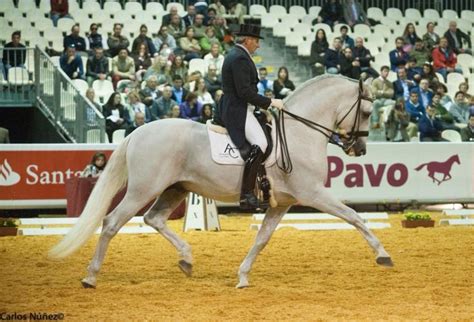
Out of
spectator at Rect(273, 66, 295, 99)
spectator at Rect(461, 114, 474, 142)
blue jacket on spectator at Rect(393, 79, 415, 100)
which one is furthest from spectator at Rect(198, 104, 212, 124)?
blue jacket on spectator at Rect(393, 79, 415, 100)

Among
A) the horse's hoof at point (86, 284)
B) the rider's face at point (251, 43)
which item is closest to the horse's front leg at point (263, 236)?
the horse's hoof at point (86, 284)

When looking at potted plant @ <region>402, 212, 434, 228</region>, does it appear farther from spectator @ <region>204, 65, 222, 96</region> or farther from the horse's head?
spectator @ <region>204, 65, 222, 96</region>

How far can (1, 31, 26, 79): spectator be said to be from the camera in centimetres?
2098

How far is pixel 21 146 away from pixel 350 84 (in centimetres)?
889

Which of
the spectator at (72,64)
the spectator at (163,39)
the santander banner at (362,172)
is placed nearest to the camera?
the santander banner at (362,172)

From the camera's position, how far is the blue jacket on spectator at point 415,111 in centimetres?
2250

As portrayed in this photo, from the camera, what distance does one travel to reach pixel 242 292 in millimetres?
9539

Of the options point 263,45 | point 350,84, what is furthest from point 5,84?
point 350,84

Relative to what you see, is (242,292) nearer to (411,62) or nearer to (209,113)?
(209,113)

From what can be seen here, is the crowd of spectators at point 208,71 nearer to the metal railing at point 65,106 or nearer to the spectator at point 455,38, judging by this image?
the metal railing at point 65,106

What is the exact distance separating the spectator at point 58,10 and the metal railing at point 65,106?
353 centimetres

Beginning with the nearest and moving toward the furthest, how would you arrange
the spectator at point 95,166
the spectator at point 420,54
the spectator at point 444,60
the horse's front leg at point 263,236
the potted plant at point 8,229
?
the horse's front leg at point 263,236 < the potted plant at point 8,229 < the spectator at point 95,166 < the spectator at point 420,54 < the spectator at point 444,60

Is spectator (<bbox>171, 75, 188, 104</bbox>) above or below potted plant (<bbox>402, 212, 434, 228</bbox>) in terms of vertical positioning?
above

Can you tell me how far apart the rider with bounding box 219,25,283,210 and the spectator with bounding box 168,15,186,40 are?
14200mm
